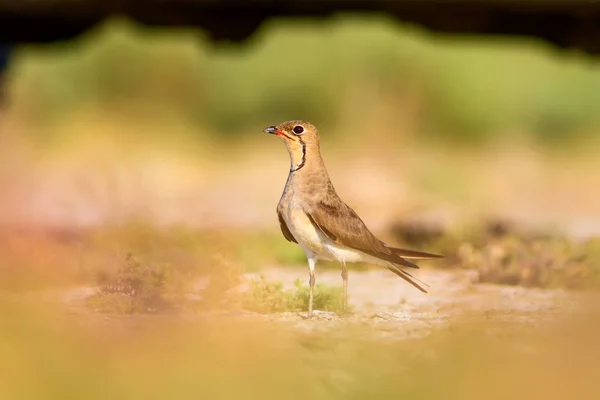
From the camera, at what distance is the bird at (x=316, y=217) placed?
1014 mm

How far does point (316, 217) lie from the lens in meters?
1.01

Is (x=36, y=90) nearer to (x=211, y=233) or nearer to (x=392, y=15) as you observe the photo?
(x=392, y=15)

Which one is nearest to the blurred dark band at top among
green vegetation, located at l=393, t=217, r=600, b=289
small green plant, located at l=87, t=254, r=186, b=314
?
green vegetation, located at l=393, t=217, r=600, b=289

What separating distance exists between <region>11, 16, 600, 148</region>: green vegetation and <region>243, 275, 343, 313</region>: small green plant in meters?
1.85

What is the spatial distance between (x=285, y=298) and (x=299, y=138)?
23cm

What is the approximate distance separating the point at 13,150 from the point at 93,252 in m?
1.48

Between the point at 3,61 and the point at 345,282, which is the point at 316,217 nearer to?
the point at 345,282

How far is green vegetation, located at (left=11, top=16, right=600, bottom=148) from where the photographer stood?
117 inches

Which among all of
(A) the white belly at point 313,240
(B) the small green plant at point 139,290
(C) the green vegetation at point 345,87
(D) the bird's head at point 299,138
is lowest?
(B) the small green plant at point 139,290

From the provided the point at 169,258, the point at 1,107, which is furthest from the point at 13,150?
the point at 169,258

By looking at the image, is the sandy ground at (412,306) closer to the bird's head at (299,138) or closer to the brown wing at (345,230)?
the brown wing at (345,230)

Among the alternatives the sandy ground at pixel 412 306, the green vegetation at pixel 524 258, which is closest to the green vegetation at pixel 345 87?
the green vegetation at pixel 524 258

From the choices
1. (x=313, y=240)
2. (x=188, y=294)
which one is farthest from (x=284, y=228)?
(x=188, y=294)

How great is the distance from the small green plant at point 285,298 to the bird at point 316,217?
0.05 meters
